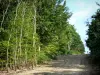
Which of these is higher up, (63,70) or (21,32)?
(21,32)

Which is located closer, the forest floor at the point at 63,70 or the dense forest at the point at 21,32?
the forest floor at the point at 63,70

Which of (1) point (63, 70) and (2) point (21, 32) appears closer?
(1) point (63, 70)

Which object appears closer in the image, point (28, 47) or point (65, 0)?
point (28, 47)

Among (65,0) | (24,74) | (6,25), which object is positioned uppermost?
(65,0)

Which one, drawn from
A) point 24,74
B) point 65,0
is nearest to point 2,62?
point 24,74

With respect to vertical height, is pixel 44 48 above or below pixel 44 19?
below

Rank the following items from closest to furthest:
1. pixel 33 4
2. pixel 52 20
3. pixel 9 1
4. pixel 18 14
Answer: pixel 9 1
pixel 18 14
pixel 33 4
pixel 52 20

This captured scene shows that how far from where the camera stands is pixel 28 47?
2903cm

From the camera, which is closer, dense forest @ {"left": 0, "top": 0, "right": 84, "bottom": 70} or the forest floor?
the forest floor

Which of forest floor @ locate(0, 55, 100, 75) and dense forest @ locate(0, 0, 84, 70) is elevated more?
dense forest @ locate(0, 0, 84, 70)

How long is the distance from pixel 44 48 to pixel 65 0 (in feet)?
32.1

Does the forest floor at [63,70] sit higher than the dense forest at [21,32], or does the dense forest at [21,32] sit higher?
the dense forest at [21,32]

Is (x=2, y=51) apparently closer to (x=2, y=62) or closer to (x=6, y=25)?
(x=2, y=62)

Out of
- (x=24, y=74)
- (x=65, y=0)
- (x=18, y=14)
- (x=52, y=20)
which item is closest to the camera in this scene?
(x=24, y=74)
